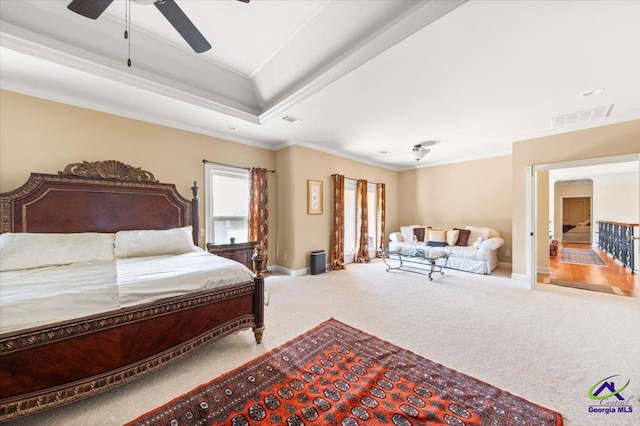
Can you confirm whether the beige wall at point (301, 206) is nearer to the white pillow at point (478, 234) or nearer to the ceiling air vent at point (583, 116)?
the white pillow at point (478, 234)

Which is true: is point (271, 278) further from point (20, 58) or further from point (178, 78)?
point (20, 58)

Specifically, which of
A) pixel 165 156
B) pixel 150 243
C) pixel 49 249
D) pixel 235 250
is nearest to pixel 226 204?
pixel 235 250

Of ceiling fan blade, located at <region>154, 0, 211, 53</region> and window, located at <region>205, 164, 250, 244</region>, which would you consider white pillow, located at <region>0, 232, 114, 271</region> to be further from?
ceiling fan blade, located at <region>154, 0, 211, 53</region>

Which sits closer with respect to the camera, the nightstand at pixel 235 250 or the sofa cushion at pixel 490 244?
the nightstand at pixel 235 250

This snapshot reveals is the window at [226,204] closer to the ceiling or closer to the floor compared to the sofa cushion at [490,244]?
closer to the ceiling

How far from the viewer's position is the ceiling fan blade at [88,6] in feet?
5.16

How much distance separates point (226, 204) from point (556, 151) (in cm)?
579

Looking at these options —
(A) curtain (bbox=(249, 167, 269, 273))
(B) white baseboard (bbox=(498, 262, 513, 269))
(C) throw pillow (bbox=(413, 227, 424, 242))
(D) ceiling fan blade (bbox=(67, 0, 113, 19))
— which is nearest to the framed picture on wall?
(A) curtain (bbox=(249, 167, 269, 273))

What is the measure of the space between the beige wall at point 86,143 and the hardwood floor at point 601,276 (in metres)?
6.59

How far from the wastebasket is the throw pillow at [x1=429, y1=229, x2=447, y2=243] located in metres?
3.00

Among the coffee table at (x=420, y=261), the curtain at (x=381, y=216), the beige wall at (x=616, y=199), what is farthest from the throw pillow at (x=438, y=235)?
the beige wall at (x=616, y=199)

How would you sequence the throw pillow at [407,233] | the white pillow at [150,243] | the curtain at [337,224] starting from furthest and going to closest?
the throw pillow at [407,233] → the curtain at [337,224] → the white pillow at [150,243]

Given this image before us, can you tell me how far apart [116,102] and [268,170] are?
2.48 meters

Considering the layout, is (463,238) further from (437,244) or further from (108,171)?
(108,171)
